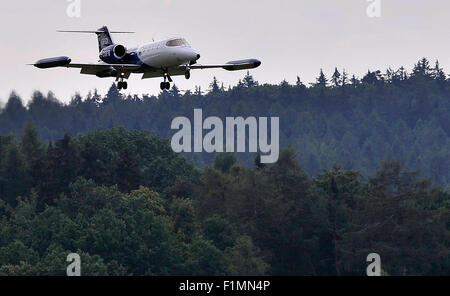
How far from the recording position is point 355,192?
172 m

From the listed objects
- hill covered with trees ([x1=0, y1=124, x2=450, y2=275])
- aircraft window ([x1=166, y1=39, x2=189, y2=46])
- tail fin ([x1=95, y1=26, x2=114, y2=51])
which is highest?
tail fin ([x1=95, y1=26, x2=114, y2=51])

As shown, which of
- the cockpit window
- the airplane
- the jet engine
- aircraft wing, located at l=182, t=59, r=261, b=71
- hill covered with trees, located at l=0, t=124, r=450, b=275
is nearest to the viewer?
the airplane

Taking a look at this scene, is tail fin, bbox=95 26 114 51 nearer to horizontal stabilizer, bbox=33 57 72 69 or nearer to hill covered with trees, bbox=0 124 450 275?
horizontal stabilizer, bbox=33 57 72 69

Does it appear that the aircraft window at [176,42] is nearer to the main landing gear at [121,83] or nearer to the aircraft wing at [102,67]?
the aircraft wing at [102,67]

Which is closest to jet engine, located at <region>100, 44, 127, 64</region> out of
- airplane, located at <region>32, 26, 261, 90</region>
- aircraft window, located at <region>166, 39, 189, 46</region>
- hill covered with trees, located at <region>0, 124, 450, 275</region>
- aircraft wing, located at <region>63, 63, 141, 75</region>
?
airplane, located at <region>32, 26, 261, 90</region>

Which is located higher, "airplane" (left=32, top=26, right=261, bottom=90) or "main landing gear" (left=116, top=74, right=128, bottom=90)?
"airplane" (left=32, top=26, right=261, bottom=90)

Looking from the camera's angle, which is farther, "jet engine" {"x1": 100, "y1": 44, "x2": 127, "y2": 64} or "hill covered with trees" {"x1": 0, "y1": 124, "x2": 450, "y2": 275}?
"hill covered with trees" {"x1": 0, "y1": 124, "x2": 450, "y2": 275}

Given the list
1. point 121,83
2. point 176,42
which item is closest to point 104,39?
point 121,83

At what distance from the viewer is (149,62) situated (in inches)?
3339

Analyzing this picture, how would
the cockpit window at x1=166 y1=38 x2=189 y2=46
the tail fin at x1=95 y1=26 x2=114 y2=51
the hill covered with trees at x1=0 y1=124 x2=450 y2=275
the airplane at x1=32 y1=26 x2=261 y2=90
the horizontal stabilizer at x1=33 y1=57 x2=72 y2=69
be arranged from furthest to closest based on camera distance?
the hill covered with trees at x1=0 y1=124 x2=450 y2=275, the tail fin at x1=95 y1=26 x2=114 y2=51, the cockpit window at x1=166 y1=38 x2=189 y2=46, the airplane at x1=32 y1=26 x2=261 y2=90, the horizontal stabilizer at x1=33 y1=57 x2=72 y2=69

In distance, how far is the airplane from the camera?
82438mm

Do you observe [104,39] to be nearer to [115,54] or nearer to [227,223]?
[115,54]
